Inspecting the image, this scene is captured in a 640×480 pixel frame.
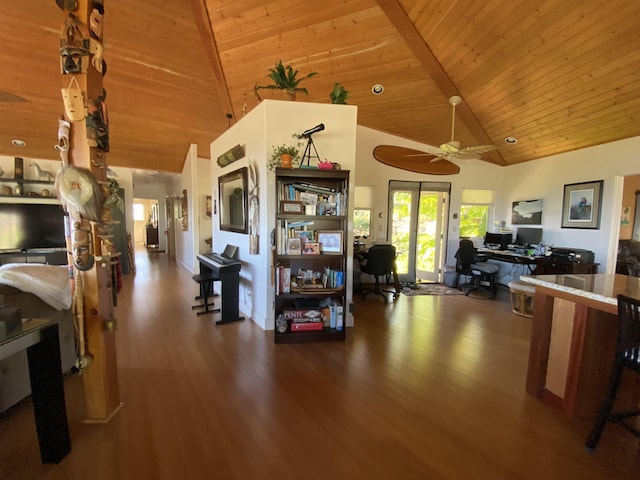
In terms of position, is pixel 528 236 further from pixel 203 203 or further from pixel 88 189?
pixel 203 203

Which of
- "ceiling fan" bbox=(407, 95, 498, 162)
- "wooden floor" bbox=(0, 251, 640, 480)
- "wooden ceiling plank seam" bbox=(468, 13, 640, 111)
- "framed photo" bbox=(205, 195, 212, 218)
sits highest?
"wooden ceiling plank seam" bbox=(468, 13, 640, 111)

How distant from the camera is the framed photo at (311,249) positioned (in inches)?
117

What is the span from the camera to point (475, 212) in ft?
19.6

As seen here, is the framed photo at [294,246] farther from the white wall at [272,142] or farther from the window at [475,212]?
the window at [475,212]

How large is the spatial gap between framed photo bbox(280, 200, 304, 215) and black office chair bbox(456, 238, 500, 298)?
11.4 feet

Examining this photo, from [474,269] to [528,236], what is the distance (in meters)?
1.31

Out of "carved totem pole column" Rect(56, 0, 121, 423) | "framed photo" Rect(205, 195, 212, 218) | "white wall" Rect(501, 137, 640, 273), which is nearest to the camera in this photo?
"carved totem pole column" Rect(56, 0, 121, 423)

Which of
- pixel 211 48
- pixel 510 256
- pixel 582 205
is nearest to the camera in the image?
pixel 211 48

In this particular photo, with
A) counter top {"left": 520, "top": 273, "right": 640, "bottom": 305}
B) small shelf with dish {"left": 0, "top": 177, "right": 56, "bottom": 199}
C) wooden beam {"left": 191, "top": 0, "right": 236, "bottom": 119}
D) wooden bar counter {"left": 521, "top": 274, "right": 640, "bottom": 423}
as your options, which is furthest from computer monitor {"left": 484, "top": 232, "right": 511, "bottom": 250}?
small shelf with dish {"left": 0, "top": 177, "right": 56, "bottom": 199}

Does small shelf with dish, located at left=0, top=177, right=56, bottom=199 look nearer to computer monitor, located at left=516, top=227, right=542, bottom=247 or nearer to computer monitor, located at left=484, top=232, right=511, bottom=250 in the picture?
computer monitor, located at left=484, top=232, right=511, bottom=250

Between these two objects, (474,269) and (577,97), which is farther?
(474,269)

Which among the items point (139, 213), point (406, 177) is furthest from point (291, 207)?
point (139, 213)

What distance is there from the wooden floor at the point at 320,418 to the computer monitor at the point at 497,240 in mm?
2713

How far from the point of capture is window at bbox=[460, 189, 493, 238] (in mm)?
5883
